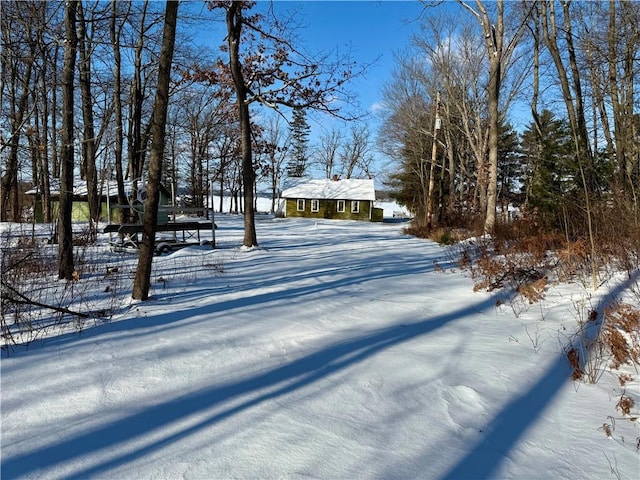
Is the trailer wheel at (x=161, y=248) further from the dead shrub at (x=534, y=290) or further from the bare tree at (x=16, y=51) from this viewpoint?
the dead shrub at (x=534, y=290)

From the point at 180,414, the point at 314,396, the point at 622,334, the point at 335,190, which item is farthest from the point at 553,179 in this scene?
the point at 335,190

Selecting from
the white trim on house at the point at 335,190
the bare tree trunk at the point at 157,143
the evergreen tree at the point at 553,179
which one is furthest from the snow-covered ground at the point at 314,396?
the white trim on house at the point at 335,190

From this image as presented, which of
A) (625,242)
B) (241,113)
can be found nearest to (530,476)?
(625,242)

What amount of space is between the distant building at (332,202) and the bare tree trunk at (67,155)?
3479 centimetres

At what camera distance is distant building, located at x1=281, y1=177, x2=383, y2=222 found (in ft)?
137

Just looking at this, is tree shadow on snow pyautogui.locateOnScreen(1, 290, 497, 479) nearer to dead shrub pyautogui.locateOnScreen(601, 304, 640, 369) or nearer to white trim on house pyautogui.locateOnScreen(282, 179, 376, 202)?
dead shrub pyautogui.locateOnScreen(601, 304, 640, 369)

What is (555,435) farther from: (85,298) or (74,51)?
(74,51)

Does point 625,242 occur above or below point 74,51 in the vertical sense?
below

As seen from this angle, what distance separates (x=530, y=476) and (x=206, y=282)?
18.0ft

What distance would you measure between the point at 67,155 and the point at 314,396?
6619 mm

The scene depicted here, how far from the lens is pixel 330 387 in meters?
3.02

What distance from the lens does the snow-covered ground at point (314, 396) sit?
7.13ft

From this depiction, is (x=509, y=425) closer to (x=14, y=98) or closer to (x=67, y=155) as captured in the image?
(x=67, y=155)

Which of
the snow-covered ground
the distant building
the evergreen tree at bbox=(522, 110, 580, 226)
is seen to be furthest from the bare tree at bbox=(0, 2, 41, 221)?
the distant building
